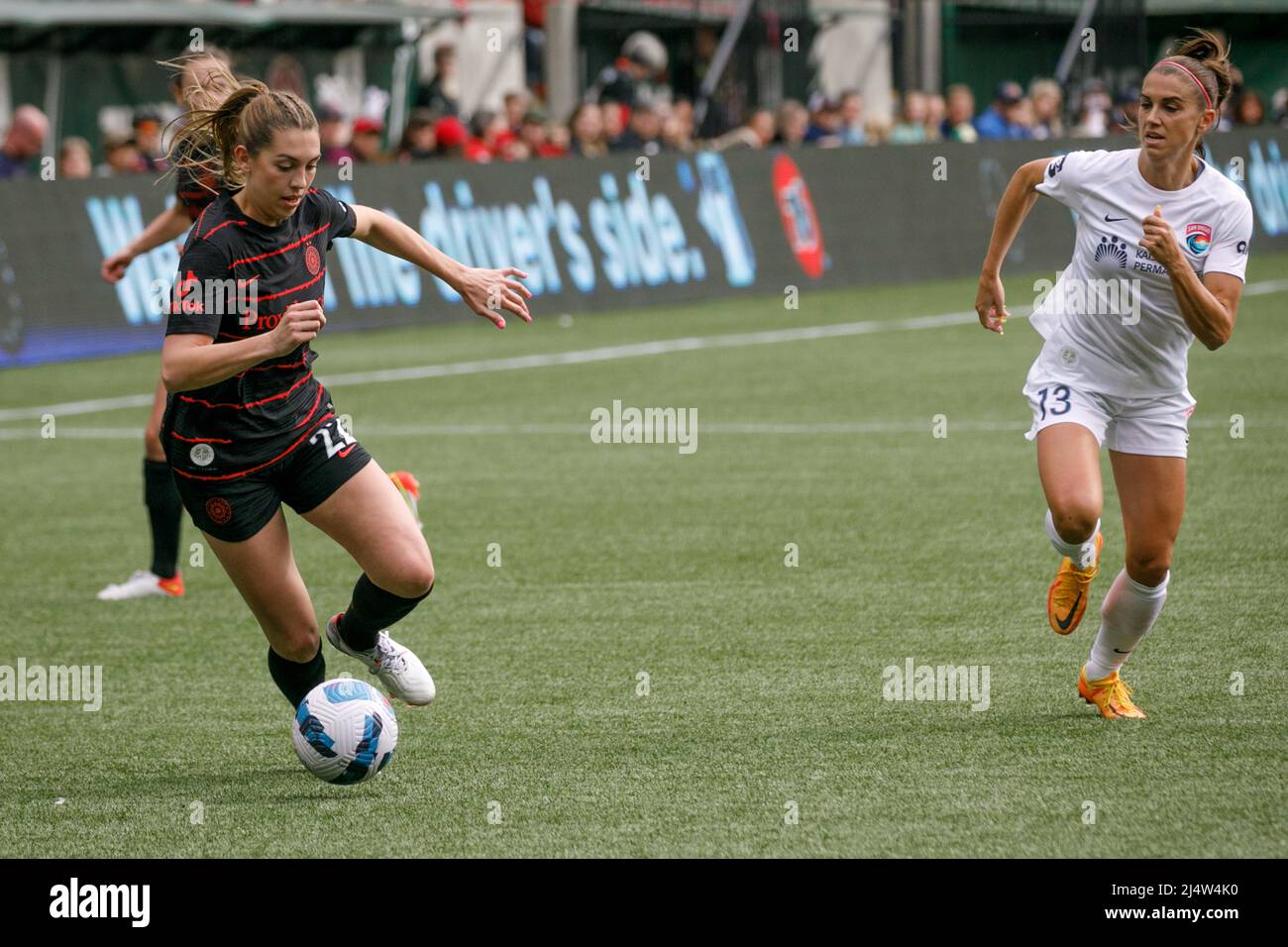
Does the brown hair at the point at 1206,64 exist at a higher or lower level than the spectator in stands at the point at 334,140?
higher

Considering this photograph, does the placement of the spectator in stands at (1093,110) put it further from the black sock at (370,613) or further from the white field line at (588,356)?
the black sock at (370,613)

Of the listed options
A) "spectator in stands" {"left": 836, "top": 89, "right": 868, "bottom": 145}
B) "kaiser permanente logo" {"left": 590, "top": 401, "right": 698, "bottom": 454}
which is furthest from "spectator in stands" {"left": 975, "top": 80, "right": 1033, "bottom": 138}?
"kaiser permanente logo" {"left": 590, "top": 401, "right": 698, "bottom": 454}

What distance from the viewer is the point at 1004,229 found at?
6.95m

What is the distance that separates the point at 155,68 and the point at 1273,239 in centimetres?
1465

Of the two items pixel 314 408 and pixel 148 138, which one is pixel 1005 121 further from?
pixel 314 408

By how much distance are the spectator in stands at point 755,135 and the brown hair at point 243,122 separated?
1630 cm

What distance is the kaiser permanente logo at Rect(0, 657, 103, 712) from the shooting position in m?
7.35

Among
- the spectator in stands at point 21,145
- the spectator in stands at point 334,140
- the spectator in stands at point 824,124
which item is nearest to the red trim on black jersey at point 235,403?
the spectator in stands at point 21,145

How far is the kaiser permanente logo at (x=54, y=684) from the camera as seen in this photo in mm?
7352

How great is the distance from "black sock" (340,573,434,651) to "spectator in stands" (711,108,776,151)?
1632cm

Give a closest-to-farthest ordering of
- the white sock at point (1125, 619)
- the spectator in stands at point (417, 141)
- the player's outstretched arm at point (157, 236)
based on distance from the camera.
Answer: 1. the white sock at point (1125, 619)
2. the player's outstretched arm at point (157, 236)
3. the spectator in stands at point (417, 141)

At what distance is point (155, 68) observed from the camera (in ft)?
85.7

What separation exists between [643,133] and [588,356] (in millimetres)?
5341

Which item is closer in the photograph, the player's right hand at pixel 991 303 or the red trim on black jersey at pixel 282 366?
the red trim on black jersey at pixel 282 366
